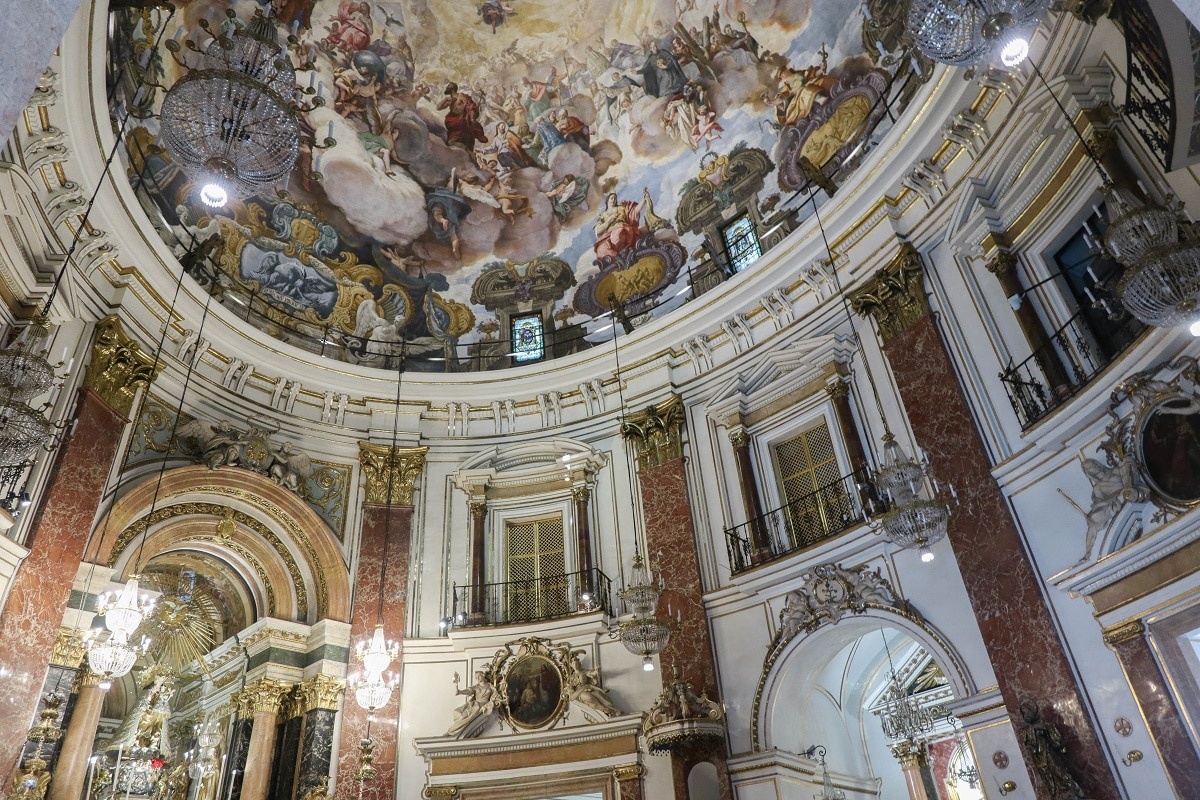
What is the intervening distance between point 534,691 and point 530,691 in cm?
6

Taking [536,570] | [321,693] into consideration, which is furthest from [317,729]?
[536,570]

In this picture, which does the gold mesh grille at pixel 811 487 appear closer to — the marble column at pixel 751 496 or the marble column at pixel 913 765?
the marble column at pixel 751 496

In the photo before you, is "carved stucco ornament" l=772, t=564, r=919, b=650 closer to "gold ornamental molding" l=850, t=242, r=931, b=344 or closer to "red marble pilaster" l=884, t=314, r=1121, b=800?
"red marble pilaster" l=884, t=314, r=1121, b=800

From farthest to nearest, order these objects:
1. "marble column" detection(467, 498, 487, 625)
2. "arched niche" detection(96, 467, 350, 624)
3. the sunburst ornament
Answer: the sunburst ornament → "marble column" detection(467, 498, 487, 625) → "arched niche" detection(96, 467, 350, 624)

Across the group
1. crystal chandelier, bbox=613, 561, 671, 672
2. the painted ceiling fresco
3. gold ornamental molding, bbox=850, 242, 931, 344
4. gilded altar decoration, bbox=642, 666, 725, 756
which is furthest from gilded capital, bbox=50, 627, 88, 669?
gold ornamental molding, bbox=850, 242, 931, 344

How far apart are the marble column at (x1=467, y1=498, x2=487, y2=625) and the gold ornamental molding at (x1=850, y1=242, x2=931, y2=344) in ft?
24.0

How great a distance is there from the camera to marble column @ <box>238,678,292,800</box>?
1218 centimetres

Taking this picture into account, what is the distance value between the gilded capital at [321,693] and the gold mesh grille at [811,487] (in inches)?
282

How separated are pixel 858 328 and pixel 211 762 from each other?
466 inches

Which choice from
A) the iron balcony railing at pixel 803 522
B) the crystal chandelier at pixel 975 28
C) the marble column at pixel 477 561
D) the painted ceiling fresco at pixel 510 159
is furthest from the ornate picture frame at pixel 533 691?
the crystal chandelier at pixel 975 28

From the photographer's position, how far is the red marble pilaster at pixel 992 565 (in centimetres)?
816

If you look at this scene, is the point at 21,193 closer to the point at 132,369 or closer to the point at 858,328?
the point at 132,369

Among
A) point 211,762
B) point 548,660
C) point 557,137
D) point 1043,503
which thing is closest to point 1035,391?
point 1043,503

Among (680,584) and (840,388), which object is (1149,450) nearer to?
(840,388)
